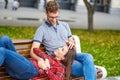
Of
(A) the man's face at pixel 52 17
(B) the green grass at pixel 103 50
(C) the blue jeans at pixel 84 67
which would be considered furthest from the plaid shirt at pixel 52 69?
(B) the green grass at pixel 103 50

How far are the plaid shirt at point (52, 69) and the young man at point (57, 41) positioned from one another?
0.33 feet

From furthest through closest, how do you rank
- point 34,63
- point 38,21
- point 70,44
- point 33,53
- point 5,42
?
point 38,21 < point 70,44 < point 33,53 < point 34,63 < point 5,42

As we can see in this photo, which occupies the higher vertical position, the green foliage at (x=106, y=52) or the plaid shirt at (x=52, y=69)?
the plaid shirt at (x=52, y=69)

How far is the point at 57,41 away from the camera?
18.1 ft

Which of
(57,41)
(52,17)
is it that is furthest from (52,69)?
(52,17)

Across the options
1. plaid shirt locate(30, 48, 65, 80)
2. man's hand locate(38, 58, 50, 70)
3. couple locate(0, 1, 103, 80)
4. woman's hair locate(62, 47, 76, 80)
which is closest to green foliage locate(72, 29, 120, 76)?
couple locate(0, 1, 103, 80)

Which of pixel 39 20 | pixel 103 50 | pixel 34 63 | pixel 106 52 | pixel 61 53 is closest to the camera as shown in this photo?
pixel 34 63

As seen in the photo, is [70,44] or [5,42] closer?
[5,42]

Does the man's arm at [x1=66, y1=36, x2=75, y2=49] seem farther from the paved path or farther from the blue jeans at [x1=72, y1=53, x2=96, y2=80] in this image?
the paved path

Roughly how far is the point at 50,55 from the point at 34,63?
0.36m

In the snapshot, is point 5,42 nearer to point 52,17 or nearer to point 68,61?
point 52,17

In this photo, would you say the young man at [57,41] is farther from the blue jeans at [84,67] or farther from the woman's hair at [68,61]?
the woman's hair at [68,61]

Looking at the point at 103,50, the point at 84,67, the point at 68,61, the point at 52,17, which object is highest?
the point at 52,17

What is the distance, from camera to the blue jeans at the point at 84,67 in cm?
537
